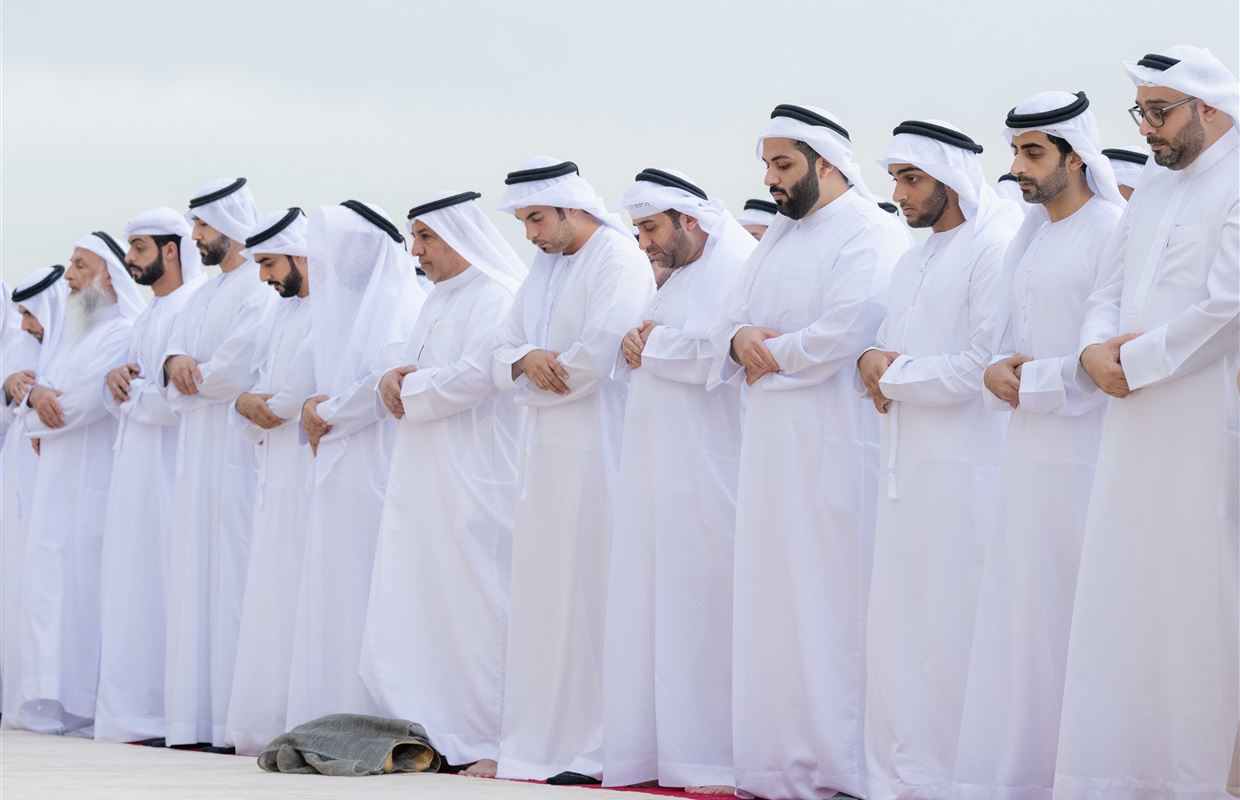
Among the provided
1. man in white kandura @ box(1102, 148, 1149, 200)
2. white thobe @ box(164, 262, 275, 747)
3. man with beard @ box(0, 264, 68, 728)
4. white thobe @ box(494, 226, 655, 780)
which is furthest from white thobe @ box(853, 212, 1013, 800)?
man with beard @ box(0, 264, 68, 728)

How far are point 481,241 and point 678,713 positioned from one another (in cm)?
244

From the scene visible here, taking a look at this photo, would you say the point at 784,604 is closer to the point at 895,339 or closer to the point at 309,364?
the point at 895,339

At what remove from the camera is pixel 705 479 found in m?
7.25

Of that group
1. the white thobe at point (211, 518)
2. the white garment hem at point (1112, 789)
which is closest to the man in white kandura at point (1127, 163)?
the white garment hem at point (1112, 789)

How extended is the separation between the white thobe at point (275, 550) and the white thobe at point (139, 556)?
900mm

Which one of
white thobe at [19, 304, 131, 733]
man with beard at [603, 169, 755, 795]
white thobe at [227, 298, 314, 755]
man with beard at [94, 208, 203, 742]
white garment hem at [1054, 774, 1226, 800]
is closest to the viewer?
white garment hem at [1054, 774, 1226, 800]

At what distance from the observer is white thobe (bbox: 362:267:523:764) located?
7.94 m

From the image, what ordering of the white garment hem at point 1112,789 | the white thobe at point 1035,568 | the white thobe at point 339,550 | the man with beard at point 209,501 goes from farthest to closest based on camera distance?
the man with beard at point 209,501 < the white thobe at point 339,550 < the white thobe at point 1035,568 < the white garment hem at point 1112,789

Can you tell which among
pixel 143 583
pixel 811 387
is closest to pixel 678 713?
pixel 811 387

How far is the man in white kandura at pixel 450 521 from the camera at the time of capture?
26.1 ft

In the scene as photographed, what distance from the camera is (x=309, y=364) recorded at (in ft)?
28.9

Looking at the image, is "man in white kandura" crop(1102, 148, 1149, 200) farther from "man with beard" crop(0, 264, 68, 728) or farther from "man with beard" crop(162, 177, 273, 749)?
"man with beard" crop(0, 264, 68, 728)

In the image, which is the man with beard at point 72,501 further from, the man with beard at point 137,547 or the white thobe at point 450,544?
the white thobe at point 450,544

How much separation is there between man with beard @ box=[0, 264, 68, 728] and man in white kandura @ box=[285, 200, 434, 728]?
2.69m
